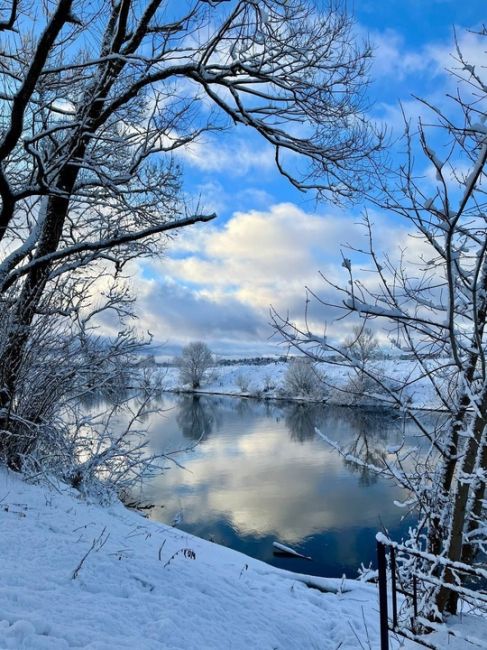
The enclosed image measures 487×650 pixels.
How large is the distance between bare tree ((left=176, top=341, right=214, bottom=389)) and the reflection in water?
105 feet

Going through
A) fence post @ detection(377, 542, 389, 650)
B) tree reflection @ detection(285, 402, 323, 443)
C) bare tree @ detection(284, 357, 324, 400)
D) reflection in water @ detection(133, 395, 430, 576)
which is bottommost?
reflection in water @ detection(133, 395, 430, 576)

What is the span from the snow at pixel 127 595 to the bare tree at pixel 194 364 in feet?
184

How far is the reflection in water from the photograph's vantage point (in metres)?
12.9

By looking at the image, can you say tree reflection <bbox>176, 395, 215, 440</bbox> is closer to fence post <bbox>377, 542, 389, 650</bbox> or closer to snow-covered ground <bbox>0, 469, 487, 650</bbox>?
snow-covered ground <bbox>0, 469, 487, 650</bbox>

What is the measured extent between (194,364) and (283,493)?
46305mm

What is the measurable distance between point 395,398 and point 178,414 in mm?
32977

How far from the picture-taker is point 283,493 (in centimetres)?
1697

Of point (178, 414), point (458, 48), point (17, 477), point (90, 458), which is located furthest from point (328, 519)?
point (178, 414)

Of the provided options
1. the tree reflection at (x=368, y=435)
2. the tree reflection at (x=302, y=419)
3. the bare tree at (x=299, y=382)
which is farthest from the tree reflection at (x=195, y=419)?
the bare tree at (x=299, y=382)

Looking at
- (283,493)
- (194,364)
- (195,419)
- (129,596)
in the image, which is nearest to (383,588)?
(129,596)

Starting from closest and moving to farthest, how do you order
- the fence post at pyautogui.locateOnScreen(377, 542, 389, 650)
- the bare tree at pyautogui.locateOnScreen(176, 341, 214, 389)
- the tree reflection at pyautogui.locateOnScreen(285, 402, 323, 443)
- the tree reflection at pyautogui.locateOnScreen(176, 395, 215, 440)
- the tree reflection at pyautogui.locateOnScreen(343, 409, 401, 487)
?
the fence post at pyautogui.locateOnScreen(377, 542, 389, 650) < the tree reflection at pyautogui.locateOnScreen(343, 409, 401, 487) < the tree reflection at pyautogui.locateOnScreen(176, 395, 215, 440) < the tree reflection at pyautogui.locateOnScreen(285, 402, 323, 443) < the bare tree at pyautogui.locateOnScreen(176, 341, 214, 389)

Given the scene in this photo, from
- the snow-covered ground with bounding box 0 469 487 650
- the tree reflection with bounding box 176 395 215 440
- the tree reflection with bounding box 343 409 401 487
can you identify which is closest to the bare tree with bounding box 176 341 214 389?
the tree reflection with bounding box 176 395 215 440

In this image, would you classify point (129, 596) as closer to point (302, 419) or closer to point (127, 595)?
point (127, 595)

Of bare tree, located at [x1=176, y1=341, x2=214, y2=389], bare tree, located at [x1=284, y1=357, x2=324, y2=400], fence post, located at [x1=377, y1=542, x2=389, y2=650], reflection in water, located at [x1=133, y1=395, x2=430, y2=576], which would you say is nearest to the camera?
fence post, located at [x1=377, y1=542, x2=389, y2=650]
